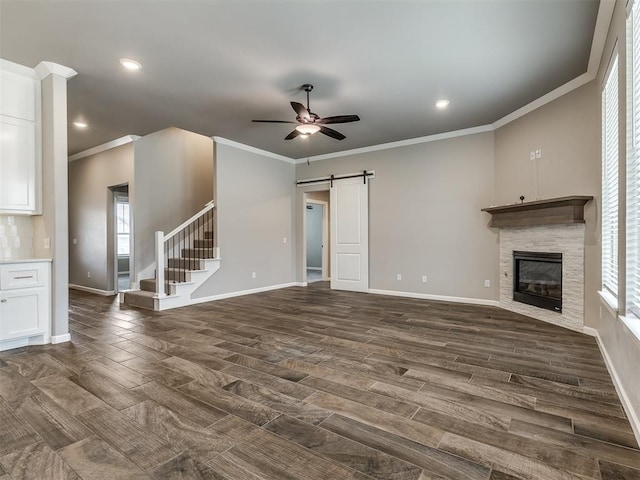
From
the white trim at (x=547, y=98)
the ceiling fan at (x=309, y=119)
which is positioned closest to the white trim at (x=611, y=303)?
the white trim at (x=547, y=98)

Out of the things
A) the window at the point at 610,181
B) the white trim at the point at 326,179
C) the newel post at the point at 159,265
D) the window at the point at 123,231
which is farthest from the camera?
the window at the point at 123,231

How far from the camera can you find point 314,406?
219cm

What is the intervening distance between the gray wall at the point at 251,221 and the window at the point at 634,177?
550cm

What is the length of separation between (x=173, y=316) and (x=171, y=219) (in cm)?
272

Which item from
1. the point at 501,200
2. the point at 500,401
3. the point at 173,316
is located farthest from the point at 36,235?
the point at 501,200

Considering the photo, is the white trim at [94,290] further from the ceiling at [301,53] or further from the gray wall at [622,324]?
the gray wall at [622,324]

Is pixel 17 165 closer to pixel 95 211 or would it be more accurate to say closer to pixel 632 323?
pixel 95 211

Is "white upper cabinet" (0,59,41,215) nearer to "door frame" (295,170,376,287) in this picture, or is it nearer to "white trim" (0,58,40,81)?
"white trim" (0,58,40,81)

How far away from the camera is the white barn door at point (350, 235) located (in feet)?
22.2

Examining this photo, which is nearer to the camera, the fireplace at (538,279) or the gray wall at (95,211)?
the fireplace at (538,279)

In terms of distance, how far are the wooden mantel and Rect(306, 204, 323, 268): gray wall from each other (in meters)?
7.40

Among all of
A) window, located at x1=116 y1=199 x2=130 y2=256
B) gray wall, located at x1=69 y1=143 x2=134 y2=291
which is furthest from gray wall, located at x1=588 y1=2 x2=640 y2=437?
window, located at x1=116 y1=199 x2=130 y2=256

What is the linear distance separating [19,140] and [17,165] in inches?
10.7

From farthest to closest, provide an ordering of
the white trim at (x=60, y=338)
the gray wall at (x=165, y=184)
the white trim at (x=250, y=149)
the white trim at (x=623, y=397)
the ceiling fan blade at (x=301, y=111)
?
the gray wall at (x=165, y=184) < the white trim at (x=250, y=149) < the ceiling fan blade at (x=301, y=111) < the white trim at (x=60, y=338) < the white trim at (x=623, y=397)
